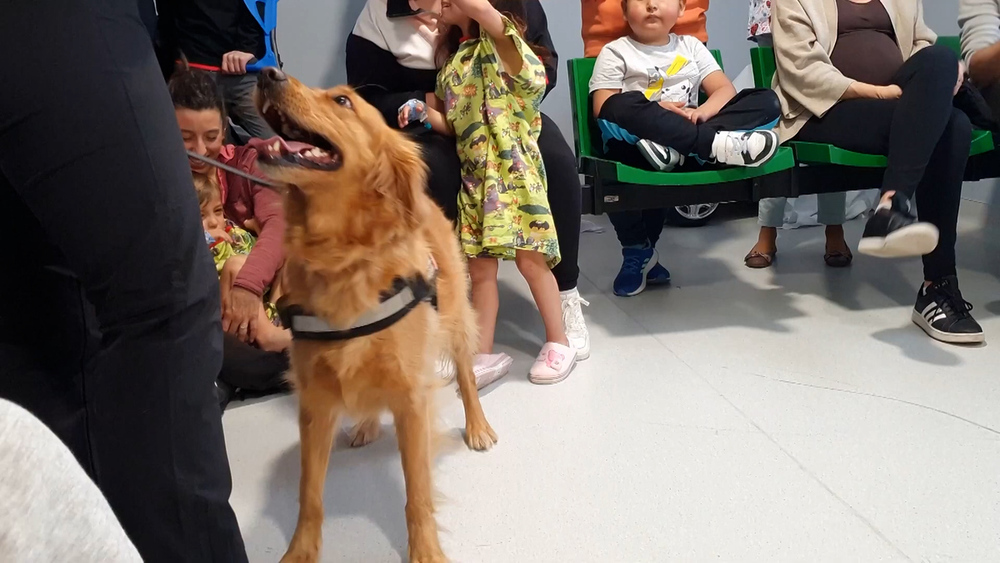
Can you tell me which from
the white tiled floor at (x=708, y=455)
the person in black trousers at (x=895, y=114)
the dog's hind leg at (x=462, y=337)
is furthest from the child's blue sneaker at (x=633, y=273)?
the dog's hind leg at (x=462, y=337)

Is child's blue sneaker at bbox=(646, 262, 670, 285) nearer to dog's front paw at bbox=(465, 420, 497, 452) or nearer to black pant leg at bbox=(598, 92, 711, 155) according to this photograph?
black pant leg at bbox=(598, 92, 711, 155)

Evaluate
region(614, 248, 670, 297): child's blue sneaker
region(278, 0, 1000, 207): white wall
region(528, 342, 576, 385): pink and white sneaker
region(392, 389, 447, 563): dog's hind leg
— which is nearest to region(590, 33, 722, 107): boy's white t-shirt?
region(614, 248, 670, 297): child's blue sneaker

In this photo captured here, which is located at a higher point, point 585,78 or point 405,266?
point 585,78

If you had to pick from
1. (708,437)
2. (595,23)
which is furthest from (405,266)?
(595,23)

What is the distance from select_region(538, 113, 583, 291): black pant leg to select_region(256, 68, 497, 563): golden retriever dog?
81 centimetres

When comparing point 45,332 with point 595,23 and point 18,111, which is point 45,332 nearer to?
point 18,111

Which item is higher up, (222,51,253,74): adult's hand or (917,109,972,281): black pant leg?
(222,51,253,74): adult's hand

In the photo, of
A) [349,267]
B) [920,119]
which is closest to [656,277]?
[920,119]

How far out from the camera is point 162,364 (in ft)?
2.56

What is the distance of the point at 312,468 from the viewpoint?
49.1 inches

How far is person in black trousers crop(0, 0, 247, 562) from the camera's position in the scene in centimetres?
69

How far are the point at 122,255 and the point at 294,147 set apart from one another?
1.53ft

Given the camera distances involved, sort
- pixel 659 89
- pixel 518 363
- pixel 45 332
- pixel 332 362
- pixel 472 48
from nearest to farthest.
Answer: pixel 45 332 → pixel 332 362 → pixel 472 48 → pixel 518 363 → pixel 659 89

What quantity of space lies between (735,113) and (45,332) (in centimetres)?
193
